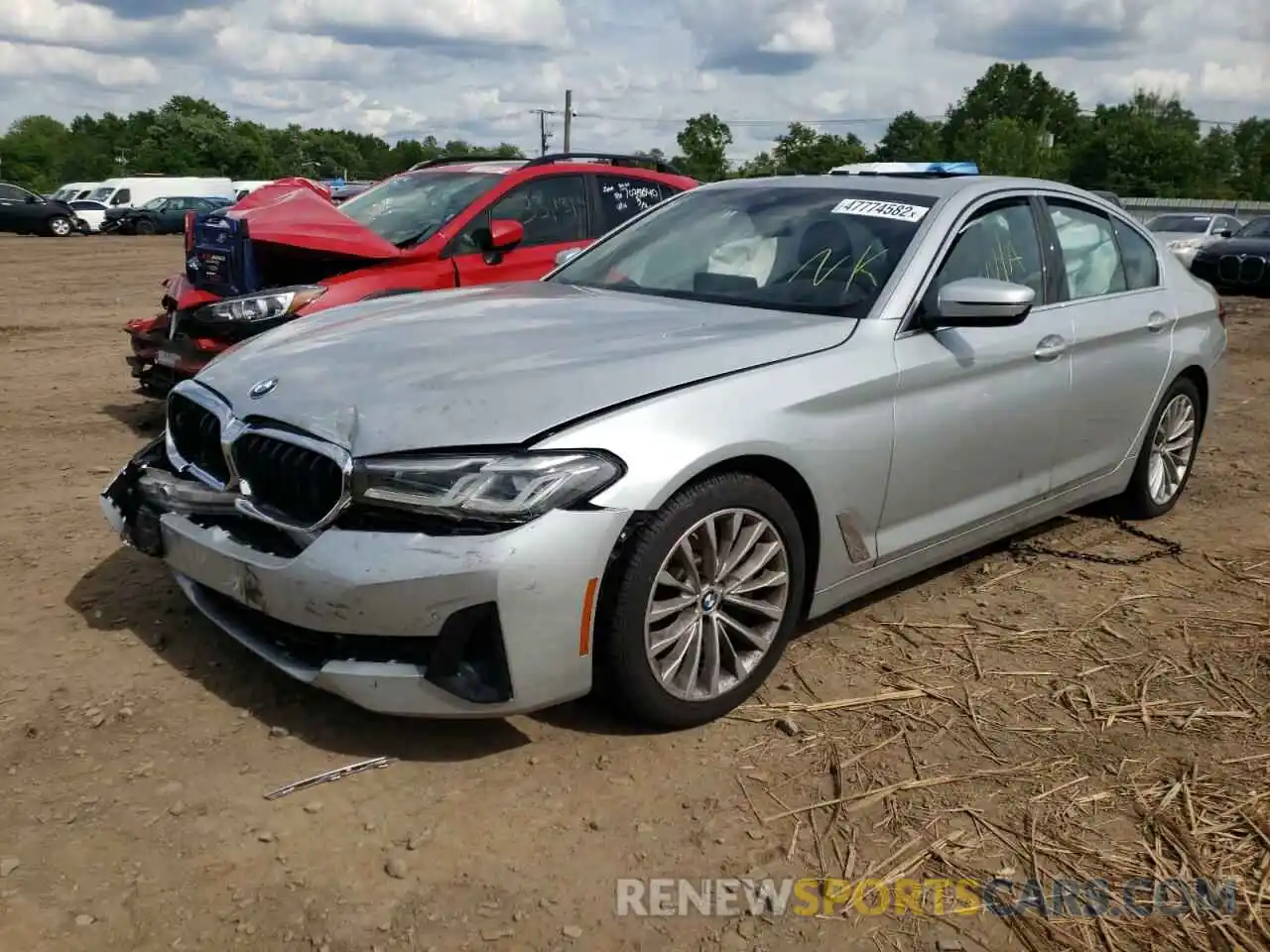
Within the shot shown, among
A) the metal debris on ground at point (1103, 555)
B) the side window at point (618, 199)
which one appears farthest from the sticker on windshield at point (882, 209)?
the side window at point (618, 199)

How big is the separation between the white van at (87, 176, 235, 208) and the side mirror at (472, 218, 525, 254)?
3581cm

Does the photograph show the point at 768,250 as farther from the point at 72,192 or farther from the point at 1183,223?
the point at 72,192

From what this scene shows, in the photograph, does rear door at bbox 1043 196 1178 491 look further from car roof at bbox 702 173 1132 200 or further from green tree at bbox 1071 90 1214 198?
green tree at bbox 1071 90 1214 198

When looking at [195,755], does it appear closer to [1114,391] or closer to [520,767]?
[520,767]

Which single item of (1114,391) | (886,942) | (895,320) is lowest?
(886,942)

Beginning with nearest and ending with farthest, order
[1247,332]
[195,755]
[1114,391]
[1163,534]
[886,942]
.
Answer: [886,942]
[195,755]
[1114,391]
[1163,534]
[1247,332]

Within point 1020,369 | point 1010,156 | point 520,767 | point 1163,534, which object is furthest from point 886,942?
point 1010,156

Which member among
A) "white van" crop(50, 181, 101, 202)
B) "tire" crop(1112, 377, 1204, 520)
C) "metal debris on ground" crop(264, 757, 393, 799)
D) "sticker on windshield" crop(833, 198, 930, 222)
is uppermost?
"white van" crop(50, 181, 101, 202)

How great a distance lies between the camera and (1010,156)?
60.9 meters

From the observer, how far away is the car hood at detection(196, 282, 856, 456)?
299 cm

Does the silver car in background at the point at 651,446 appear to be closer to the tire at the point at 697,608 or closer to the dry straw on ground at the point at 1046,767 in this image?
the tire at the point at 697,608

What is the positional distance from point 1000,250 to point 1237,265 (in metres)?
14.4

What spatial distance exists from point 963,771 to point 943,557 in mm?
1103

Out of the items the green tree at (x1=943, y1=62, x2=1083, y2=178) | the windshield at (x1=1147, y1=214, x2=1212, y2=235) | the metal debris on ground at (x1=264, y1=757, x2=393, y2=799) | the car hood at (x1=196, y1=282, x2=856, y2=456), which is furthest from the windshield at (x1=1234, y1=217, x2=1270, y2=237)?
the green tree at (x1=943, y1=62, x2=1083, y2=178)
